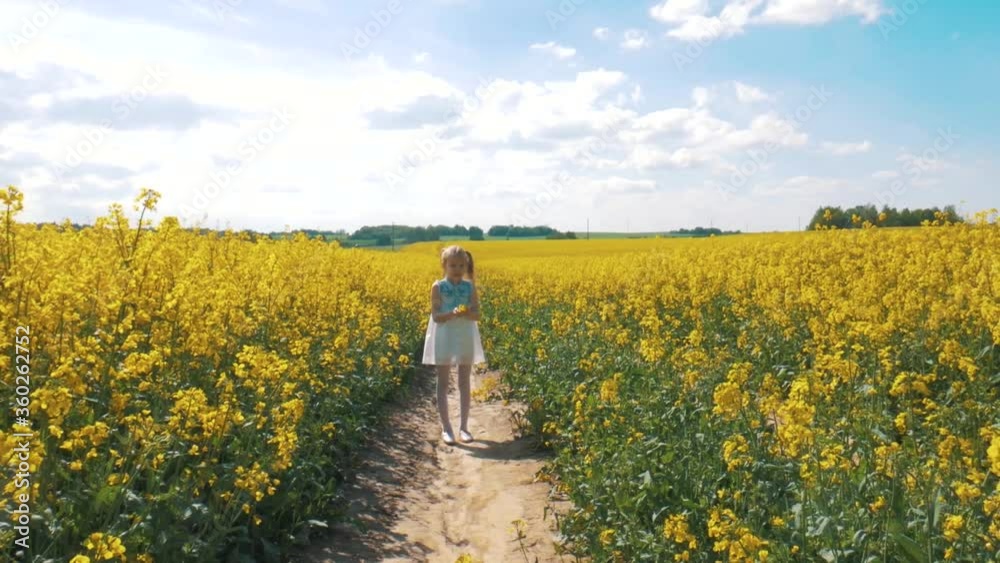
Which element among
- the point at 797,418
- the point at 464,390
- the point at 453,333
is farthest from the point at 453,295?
the point at 797,418

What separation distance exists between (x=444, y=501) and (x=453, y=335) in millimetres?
2006

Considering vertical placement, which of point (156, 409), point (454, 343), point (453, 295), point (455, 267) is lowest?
point (454, 343)

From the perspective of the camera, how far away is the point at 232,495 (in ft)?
12.1

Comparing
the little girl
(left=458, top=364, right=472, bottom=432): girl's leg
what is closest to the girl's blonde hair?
the little girl

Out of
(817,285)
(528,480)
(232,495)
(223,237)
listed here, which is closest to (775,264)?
(817,285)

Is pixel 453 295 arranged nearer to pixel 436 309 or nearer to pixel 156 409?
pixel 436 309

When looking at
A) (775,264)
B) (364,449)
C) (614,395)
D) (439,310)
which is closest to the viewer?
(614,395)

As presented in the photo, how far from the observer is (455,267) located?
734 centimetres

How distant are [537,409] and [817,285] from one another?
3.83 meters

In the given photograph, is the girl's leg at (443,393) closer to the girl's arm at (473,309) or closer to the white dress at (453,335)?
the white dress at (453,335)

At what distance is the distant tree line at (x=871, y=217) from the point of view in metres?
11.4

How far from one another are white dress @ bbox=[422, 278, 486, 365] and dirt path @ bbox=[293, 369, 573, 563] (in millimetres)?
861

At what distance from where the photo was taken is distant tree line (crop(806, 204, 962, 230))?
11383mm

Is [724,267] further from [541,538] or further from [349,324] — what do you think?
[541,538]
